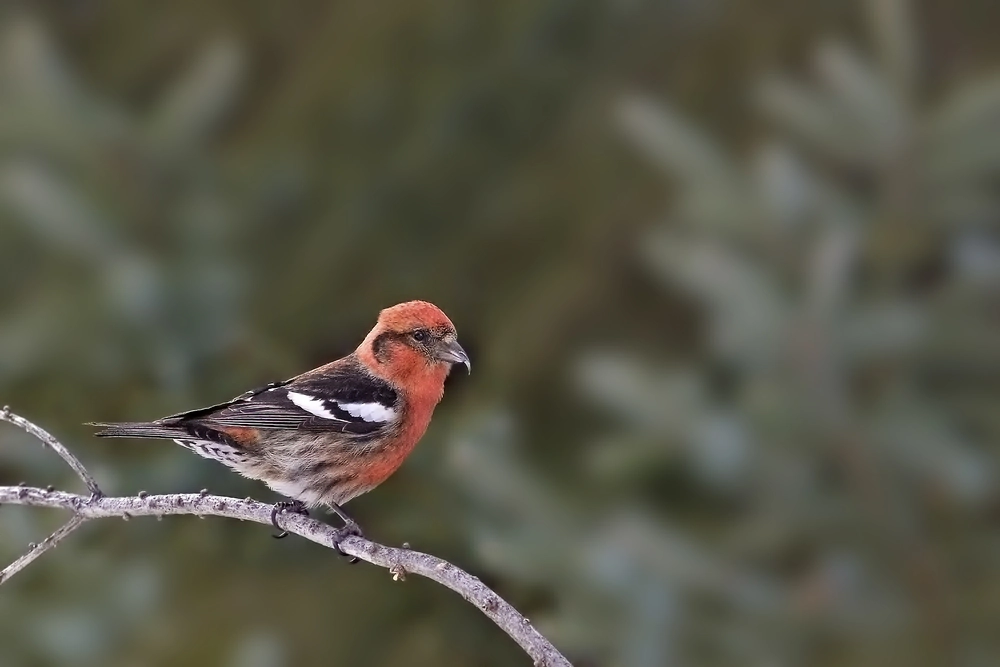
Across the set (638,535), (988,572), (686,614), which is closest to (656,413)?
(638,535)

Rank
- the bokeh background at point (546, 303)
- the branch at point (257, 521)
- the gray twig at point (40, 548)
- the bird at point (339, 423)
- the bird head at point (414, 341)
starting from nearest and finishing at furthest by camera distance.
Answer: the branch at point (257, 521) → the gray twig at point (40, 548) → the bird head at point (414, 341) → the bird at point (339, 423) → the bokeh background at point (546, 303)

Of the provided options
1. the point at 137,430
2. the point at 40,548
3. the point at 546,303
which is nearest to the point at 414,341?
the point at 137,430

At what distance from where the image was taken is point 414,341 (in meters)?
1.77

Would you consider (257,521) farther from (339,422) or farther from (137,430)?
(339,422)

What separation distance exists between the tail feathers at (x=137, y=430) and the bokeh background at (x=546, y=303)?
3.48ft

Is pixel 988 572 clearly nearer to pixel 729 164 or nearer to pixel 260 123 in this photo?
pixel 729 164

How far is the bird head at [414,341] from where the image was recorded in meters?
1.67

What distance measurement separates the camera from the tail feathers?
1229mm

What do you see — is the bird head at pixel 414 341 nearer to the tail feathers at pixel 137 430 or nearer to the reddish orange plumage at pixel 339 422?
the reddish orange plumage at pixel 339 422

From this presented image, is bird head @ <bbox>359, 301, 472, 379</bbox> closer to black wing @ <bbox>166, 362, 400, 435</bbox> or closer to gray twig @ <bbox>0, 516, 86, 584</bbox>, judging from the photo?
black wing @ <bbox>166, 362, 400, 435</bbox>

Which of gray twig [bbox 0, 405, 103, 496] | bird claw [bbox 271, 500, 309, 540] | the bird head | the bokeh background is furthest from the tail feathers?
the bokeh background

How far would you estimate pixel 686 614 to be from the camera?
2689 millimetres

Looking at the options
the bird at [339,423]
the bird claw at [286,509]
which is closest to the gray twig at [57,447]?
the bird claw at [286,509]

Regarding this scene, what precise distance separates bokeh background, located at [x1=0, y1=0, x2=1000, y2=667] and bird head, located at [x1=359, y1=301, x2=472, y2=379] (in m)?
0.77
